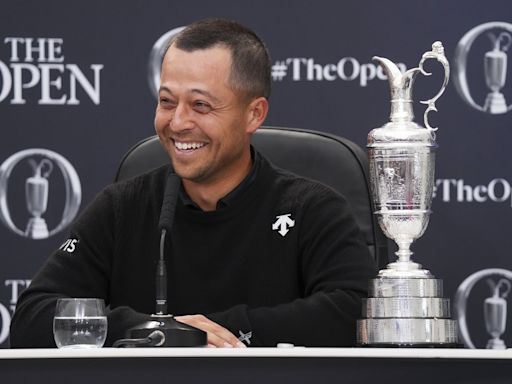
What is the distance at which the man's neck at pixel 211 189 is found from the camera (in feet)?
9.49

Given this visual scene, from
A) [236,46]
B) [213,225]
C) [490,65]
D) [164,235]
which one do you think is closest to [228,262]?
[213,225]

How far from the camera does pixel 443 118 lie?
3.71 m

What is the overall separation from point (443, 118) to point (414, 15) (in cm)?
31

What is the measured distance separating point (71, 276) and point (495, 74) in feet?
5.02

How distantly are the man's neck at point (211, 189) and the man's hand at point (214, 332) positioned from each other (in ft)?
1.41

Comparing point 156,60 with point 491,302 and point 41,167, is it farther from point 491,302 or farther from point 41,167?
point 491,302

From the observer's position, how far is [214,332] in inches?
97.2

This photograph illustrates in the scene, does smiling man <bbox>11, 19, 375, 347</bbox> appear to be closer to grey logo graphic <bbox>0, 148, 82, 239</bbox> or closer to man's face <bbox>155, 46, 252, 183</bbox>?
man's face <bbox>155, 46, 252, 183</bbox>

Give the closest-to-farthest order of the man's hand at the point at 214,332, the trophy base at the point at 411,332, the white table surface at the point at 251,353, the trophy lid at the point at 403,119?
the white table surface at the point at 251,353
the trophy base at the point at 411,332
the trophy lid at the point at 403,119
the man's hand at the point at 214,332

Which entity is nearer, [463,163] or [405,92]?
[405,92]
